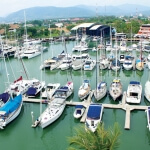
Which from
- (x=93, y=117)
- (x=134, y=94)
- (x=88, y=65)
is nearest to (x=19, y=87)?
(x=93, y=117)

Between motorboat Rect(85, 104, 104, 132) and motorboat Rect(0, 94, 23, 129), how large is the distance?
9238mm

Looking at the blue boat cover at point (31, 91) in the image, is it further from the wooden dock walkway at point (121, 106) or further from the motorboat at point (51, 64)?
the motorboat at point (51, 64)

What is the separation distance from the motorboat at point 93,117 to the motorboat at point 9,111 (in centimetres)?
Result: 924

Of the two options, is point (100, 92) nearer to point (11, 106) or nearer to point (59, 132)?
point (59, 132)

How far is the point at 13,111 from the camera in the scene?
2631 cm

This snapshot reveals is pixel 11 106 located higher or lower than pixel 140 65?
lower

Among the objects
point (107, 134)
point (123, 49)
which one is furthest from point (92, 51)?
point (107, 134)

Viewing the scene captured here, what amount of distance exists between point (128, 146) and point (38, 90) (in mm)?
16680

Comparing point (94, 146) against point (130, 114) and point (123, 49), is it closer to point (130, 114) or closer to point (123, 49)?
point (130, 114)

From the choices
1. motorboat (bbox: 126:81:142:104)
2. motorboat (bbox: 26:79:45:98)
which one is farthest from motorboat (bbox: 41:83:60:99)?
motorboat (bbox: 126:81:142:104)

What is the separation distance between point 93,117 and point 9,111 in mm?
9981

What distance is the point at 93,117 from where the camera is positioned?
2339 cm

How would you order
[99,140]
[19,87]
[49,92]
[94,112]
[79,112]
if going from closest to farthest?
[99,140], [94,112], [79,112], [49,92], [19,87]

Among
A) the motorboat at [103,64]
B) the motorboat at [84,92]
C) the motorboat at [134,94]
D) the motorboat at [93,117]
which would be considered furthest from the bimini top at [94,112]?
the motorboat at [103,64]
